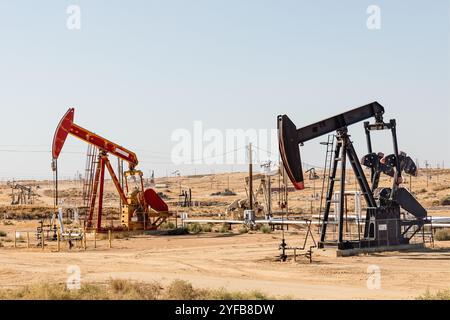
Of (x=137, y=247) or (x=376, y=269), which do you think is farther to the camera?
(x=137, y=247)

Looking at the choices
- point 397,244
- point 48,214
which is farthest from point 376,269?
point 48,214

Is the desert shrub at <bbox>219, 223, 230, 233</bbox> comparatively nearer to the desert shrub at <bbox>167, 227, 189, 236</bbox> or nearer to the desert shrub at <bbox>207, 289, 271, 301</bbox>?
the desert shrub at <bbox>167, 227, 189, 236</bbox>

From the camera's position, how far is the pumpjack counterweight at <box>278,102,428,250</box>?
18438mm

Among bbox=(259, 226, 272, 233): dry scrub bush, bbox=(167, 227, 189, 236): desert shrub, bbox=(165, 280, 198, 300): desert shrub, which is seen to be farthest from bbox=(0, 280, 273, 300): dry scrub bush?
bbox=(259, 226, 272, 233): dry scrub bush

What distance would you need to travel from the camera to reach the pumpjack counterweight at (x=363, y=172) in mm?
18438

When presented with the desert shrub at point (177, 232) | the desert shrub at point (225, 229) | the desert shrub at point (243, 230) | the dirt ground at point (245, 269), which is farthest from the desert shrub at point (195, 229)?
the dirt ground at point (245, 269)

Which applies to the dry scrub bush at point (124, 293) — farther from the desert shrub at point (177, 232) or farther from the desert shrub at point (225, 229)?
the desert shrub at point (225, 229)

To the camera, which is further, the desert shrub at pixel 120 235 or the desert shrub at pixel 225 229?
the desert shrub at pixel 225 229

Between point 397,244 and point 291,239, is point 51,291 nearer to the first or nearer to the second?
point 397,244

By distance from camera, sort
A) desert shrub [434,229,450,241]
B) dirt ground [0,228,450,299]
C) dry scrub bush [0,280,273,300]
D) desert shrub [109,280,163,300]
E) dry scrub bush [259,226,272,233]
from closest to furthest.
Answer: dry scrub bush [0,280,273,300] < desert shrub [109,280,163,300] < dirt ground [0,228,450,299] < desert shrub [434,229,450,241] < dry scrub bush [259,226,272,233]

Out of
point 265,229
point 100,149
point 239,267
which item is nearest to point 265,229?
point 265,229
